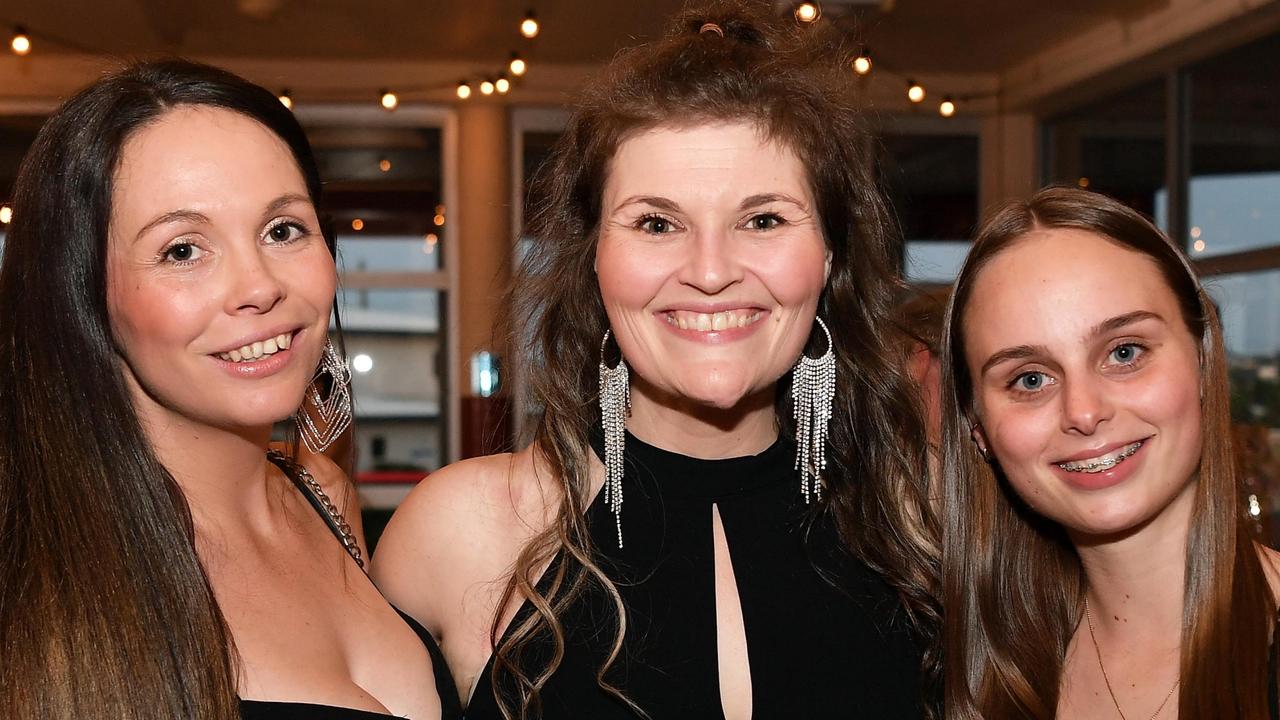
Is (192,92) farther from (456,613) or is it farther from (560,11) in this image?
(560,11)

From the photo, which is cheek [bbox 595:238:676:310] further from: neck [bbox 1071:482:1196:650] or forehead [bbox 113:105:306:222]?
neck [bbox 1071:482:1196:650]

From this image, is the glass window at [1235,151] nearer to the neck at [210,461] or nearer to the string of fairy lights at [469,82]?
the string of fairy lights at [469,82]

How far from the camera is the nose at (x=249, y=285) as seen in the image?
1.67m

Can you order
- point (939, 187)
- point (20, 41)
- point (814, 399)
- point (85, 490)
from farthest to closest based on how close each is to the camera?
point (939, 187)
point (20, 41)
point (814, 399)
point (85, 490)

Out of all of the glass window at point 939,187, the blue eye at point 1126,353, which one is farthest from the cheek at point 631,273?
the glass window at point 939,187

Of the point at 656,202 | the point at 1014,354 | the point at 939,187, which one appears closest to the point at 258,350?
the point at 656,202

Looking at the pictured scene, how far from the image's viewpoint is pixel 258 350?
1.72 meters

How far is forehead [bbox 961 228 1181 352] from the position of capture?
1.86 metres

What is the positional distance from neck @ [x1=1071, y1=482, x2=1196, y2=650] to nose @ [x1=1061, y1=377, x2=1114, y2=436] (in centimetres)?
22

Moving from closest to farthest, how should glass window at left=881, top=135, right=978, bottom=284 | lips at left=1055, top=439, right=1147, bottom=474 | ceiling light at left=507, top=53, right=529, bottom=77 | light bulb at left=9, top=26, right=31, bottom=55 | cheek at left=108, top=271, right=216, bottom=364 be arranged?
cheek at left=108, top=271, right=216, bottom=364, lips at left=1055, top=439, right=1147, bottom=474, light bulb at left=9, top=26, right=31, bottom=55, ceiling light at left=507, top=53, right=529, bottom=77, glass window at left=881, top=135, right=978, bottom=284

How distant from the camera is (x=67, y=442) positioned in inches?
62.9

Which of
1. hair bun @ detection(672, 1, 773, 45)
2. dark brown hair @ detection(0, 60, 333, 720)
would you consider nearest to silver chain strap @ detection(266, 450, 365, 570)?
dark brown hair @ detection(0, 60, 333, 720)

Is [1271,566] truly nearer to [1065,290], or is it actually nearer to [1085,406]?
[1085,406]

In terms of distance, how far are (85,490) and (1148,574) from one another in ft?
5.27
